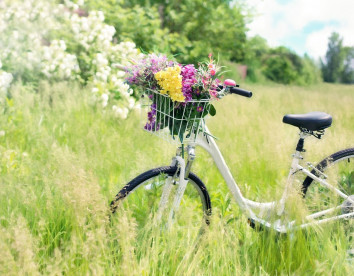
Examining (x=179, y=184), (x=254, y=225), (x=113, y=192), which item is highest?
(x=179, y=184)

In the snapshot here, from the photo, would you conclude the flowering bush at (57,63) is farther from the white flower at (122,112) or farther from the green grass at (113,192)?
the white flower at (122,112)

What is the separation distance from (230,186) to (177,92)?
3.26 ft

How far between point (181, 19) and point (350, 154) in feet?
34.5

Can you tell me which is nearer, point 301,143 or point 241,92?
point 241,92

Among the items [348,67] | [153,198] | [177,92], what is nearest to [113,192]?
[153,198]

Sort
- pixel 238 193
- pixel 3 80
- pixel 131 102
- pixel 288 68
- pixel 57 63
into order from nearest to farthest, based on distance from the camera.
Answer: pixel 238 193, pixel 3 80, pixel 131 102, pixel 57 63, pixel 288 68

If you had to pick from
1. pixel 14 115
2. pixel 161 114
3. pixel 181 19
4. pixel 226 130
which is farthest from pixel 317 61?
pixel 161 114

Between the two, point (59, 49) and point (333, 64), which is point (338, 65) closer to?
point (333, 64)

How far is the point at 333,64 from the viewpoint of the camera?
27375 mm

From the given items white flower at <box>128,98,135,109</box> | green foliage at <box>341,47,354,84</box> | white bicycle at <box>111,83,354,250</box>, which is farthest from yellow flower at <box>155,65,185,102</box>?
green foliage at <box>341,47,354,84</box>

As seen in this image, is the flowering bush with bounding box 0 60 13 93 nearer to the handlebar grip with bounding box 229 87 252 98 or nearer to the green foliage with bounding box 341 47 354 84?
the handlebar grip with bounding box 229 87 252 98

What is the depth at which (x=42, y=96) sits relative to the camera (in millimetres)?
6492

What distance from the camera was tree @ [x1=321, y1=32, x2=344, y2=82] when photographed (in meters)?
26.8

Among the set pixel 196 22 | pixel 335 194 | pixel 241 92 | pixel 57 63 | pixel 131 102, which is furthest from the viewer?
pixel 196 22
